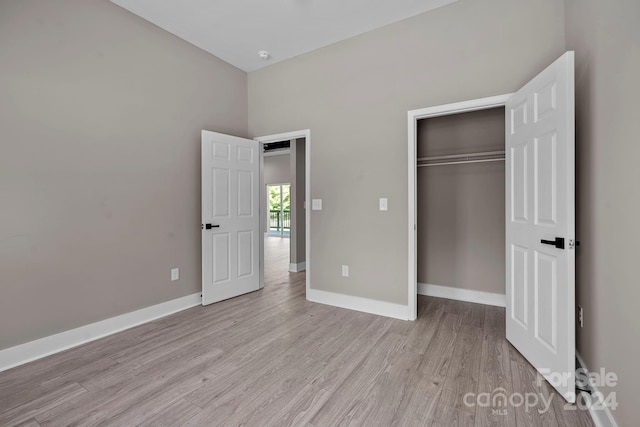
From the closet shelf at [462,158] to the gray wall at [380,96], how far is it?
843 mm

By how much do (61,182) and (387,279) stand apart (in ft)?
10.6

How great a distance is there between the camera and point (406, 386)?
1972 millimetres

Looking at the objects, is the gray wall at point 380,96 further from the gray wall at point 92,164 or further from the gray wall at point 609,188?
the gray wall at point 92,164

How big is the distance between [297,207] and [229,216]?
73.2 inches

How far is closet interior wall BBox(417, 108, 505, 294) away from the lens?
11.6 feet

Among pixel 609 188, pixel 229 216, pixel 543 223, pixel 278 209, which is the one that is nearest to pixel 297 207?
pixel 229 216

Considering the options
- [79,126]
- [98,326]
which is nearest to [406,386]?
[98,326]

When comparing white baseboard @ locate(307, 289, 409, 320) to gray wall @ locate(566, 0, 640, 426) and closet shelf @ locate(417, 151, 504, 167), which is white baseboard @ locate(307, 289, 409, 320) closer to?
gray wall @ locate(566, 0, 640, 426)

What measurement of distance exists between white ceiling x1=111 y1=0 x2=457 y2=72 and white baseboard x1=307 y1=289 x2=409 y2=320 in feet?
10.2

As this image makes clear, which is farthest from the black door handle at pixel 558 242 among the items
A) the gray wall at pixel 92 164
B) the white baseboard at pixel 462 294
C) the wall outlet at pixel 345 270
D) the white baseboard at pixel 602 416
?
the gray wall at pixel 92 164

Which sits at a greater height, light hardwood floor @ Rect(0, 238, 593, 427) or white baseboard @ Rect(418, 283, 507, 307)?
white baseboard @ Rect(418, 283, 507, 307)

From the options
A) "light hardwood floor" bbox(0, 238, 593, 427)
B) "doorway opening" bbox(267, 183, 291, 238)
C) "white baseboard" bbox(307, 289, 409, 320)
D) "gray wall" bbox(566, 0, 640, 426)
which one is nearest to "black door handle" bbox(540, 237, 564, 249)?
"gray wall" bbox(566, 0, 640, 426)

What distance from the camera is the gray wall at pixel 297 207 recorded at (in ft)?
18.0

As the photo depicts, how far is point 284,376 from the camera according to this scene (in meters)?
2.09
